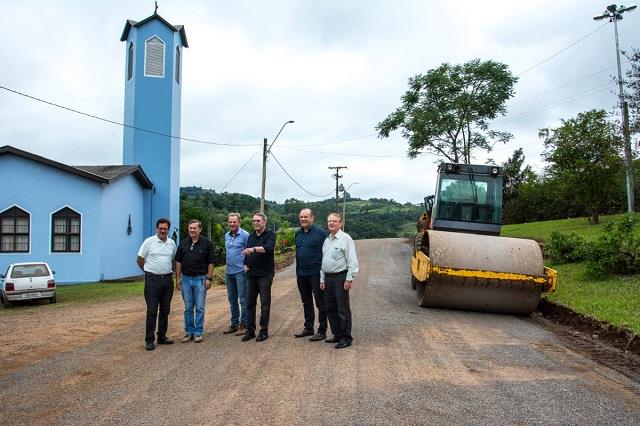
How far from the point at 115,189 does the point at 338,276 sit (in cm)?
2061

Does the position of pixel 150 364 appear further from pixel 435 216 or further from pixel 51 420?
pixel 435 216

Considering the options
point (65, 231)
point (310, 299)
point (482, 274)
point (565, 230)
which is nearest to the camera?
point (310, 299)

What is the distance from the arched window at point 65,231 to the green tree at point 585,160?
2190cm

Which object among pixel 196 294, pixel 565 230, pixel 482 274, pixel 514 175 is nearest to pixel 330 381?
pixel 196 294

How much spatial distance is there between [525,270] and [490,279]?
681 millimetres

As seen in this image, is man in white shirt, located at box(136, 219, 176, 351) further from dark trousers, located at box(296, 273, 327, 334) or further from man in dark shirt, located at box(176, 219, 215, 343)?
dark trousers, located at box(296, 273, 327, 334)

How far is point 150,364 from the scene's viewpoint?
271 inches

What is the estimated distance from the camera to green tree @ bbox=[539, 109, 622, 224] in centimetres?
2584

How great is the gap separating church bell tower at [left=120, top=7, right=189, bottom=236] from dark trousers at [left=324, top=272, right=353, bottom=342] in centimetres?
2341

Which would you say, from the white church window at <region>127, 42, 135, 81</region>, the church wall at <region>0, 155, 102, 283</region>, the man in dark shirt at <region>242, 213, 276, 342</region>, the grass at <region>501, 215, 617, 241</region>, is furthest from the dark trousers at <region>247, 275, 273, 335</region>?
the white church window at <region>127, 42, 135, 81</region>

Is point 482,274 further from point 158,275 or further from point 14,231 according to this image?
point 14,231

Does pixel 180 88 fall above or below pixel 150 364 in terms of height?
above

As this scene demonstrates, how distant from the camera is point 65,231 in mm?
24062

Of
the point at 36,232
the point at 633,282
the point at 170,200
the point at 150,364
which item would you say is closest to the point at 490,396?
the point at 150,364
